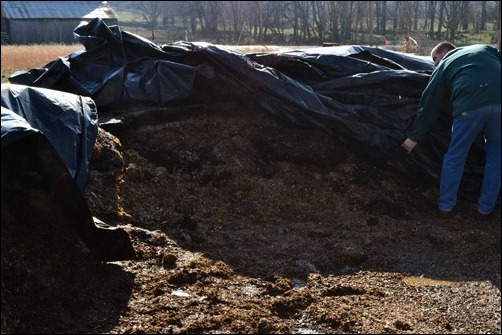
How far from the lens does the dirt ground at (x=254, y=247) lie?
3.66 m

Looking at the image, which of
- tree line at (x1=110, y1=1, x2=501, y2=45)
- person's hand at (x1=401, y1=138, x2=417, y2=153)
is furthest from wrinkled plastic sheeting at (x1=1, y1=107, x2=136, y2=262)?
tree line at (x1=110, y1=1, x2=501, y2=45)

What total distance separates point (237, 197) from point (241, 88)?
4.19 ft

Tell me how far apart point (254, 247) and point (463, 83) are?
2184 millimetres

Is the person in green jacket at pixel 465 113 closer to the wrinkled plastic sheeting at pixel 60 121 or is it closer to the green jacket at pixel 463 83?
the green jacket at pixel 463 83

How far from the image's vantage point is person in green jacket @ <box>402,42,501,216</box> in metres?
5.32

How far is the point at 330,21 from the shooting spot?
28641 mm

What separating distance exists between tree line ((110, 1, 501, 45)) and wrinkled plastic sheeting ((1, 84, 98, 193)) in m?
17.1

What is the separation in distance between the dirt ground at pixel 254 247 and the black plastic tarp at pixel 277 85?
7.3 inches

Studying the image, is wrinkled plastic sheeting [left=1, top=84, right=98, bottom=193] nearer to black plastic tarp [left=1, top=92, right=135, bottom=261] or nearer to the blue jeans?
black plastic tarp [left=1, top=92, right=135, bottom=261]

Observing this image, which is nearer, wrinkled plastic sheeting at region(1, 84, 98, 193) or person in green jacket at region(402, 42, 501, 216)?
wrinkled plastic sheeting at region(1, 84, 98, 193)

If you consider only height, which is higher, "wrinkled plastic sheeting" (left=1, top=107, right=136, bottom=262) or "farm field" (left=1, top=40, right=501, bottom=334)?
"wrinkled plastic sheeting" (left=1, top=107, right=136, bottom=262)

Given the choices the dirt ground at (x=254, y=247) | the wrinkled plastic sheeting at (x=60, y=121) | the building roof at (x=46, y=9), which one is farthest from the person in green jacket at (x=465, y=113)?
the building roof at (x=46, y=9)

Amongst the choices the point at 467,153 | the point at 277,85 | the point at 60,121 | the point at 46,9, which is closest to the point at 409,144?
the point at 467,153

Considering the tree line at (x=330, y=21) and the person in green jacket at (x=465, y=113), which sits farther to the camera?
the tree line at (x=330, y=21)
